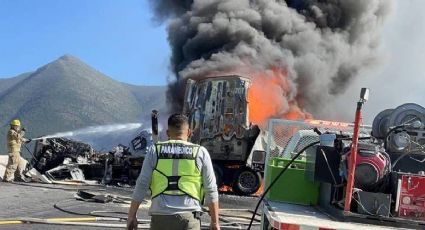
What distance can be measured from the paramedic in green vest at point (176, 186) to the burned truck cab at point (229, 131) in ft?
36.8

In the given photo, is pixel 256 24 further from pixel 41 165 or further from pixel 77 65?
pixel 77 65

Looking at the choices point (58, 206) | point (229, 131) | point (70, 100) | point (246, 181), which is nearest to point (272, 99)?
point (229, 131)

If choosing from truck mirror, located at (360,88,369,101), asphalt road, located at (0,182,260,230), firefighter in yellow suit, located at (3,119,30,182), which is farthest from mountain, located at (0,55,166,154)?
truck mirror, located at (360,88,369,101)

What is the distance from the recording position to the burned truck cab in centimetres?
1559

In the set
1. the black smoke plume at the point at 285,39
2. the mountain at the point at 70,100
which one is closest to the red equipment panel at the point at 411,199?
the black smoke plume at the point at 285,39

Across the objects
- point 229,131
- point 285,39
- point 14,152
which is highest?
point 285,39

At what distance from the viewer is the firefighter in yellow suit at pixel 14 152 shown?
565 inches

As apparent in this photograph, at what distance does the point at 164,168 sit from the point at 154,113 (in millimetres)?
8749

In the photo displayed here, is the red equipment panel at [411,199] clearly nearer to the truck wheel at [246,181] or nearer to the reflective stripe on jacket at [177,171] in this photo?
the reflective stripe on jacket at [177,171]

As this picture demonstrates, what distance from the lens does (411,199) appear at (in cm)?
392

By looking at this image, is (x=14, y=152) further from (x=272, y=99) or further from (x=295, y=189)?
(x=295, y=189)

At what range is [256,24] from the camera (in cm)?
2744

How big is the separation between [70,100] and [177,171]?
76542 millimetres

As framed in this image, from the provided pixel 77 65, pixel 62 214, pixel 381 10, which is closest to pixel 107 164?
pixel 62 214
